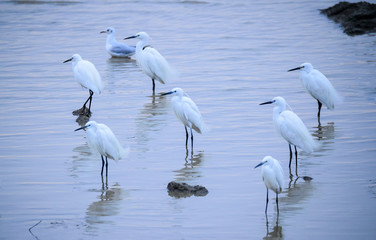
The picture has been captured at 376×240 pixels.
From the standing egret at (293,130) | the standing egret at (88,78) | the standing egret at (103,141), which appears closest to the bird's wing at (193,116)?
the standing egret at (293,130)

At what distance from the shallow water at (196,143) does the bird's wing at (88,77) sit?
47 cm

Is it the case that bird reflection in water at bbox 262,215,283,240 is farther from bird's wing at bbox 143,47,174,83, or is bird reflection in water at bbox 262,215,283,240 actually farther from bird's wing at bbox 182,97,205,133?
bird's wing at bbox 143,47,174,83

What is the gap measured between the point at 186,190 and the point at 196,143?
2259 millimetres

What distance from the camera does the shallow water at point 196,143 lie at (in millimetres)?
A: 5863

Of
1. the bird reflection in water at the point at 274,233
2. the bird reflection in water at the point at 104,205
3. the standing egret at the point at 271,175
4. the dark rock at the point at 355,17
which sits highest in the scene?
the dark rock at the point at 355,17

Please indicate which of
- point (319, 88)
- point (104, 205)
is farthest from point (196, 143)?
point (104, 205)

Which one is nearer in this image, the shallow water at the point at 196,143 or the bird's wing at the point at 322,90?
the shallow water at the point at 196,143

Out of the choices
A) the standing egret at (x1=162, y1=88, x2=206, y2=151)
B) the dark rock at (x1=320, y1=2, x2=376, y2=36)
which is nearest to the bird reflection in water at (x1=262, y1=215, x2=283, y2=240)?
the standing egret at (x1=162, y1=88, x2=206, y2=151)

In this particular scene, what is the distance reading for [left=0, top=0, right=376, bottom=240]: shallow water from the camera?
5.86 meters

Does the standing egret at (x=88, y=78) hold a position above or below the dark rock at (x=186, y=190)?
above

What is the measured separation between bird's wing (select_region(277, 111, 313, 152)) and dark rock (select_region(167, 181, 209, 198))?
4.67 ft

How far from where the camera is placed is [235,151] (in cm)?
808

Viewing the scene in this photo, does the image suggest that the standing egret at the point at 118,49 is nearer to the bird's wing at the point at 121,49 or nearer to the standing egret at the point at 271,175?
the bird's wing at the point at 121,49

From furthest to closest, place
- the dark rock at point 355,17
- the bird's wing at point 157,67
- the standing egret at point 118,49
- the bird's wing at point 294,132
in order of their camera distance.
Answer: the dark rock at point 355,17 → the standing egret at point 118,49 → the bird's wing at point 157,67 → the bird's wing at point 294,132
